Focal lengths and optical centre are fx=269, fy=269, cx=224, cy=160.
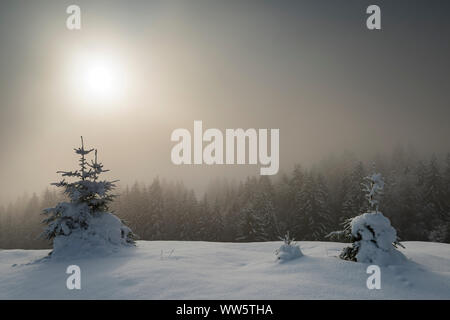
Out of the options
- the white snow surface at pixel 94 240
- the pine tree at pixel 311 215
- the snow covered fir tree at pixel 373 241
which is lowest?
the pine tree at pixel 311 215

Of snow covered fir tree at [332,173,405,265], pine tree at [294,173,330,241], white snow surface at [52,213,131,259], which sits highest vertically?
snow covered fir tree at [332,173,405,265]

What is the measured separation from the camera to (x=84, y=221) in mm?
10969

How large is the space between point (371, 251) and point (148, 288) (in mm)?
6134

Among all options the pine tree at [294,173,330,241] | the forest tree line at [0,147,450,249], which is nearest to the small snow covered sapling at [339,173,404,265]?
the forest tree line at [0,147,450,249]

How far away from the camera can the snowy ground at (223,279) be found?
5789 mm

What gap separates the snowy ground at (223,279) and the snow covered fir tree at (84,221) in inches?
44.5

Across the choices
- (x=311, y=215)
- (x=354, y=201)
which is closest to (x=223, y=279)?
(x=311, y=215)

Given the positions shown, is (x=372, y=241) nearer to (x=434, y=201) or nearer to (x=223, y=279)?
(x=223, y=279)

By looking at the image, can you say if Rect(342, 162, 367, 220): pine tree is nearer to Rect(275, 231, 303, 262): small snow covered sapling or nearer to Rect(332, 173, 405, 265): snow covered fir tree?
Rect(332, 173, 405, 265): snow covered fir tree

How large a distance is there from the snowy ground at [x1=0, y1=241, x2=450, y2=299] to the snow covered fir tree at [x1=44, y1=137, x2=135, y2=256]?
1130 mm

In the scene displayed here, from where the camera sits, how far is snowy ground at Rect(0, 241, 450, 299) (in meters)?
5.79

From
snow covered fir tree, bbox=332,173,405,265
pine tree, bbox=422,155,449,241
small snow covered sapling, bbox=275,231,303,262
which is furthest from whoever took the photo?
pine tree, bbox=422,155,449,241

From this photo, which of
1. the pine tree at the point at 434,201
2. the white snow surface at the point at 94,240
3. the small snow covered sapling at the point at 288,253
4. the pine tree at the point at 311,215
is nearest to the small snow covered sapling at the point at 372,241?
the small snow covered sapling at the point at 288,253

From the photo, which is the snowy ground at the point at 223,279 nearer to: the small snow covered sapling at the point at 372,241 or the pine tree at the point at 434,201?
the small snow covered sapling at the point at 372,241
